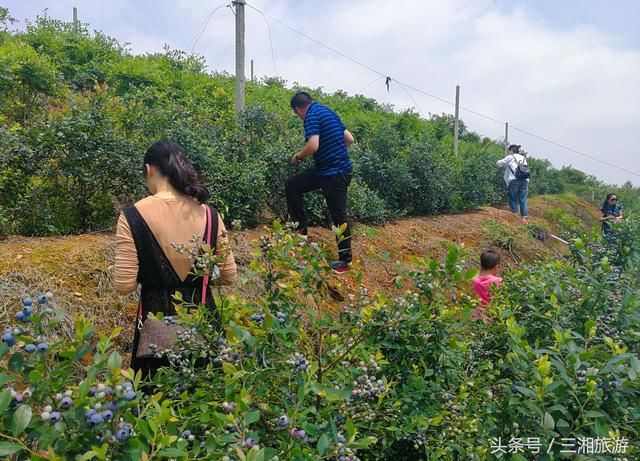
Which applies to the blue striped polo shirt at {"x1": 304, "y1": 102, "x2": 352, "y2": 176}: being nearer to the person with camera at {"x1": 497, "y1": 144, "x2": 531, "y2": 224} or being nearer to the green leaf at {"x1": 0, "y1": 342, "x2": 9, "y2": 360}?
the green leaf at {"x1": 0, "y1": 342, "x2": 9, "y2": 360}

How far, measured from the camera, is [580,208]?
16906 mm

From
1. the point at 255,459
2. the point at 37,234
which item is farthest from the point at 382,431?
the point at 37,234

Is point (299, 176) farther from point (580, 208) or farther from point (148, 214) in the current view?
point (580, 208)

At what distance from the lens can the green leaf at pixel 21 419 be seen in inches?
32.8

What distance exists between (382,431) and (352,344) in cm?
28

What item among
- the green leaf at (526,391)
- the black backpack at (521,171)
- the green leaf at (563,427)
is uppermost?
the black backpack at (521,171)

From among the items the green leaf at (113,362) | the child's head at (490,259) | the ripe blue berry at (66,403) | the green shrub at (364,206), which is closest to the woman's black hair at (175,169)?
the green leaf at (113,362)

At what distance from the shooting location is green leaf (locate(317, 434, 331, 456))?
1.06 meters

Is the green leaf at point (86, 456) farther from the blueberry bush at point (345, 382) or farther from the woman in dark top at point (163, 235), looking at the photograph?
the woman in dark top at point (163, 235)

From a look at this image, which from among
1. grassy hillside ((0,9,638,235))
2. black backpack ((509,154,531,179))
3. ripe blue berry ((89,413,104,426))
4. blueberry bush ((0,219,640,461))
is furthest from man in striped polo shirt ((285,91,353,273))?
black backpack ((509,154,531,179))

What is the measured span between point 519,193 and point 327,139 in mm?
7679

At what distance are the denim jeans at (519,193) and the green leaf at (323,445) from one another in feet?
32.8

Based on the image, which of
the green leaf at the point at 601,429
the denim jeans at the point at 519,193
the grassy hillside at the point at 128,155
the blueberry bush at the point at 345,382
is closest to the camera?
the blueberry bush at the point at 345,382

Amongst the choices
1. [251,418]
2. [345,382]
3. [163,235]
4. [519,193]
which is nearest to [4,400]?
[251,418]
